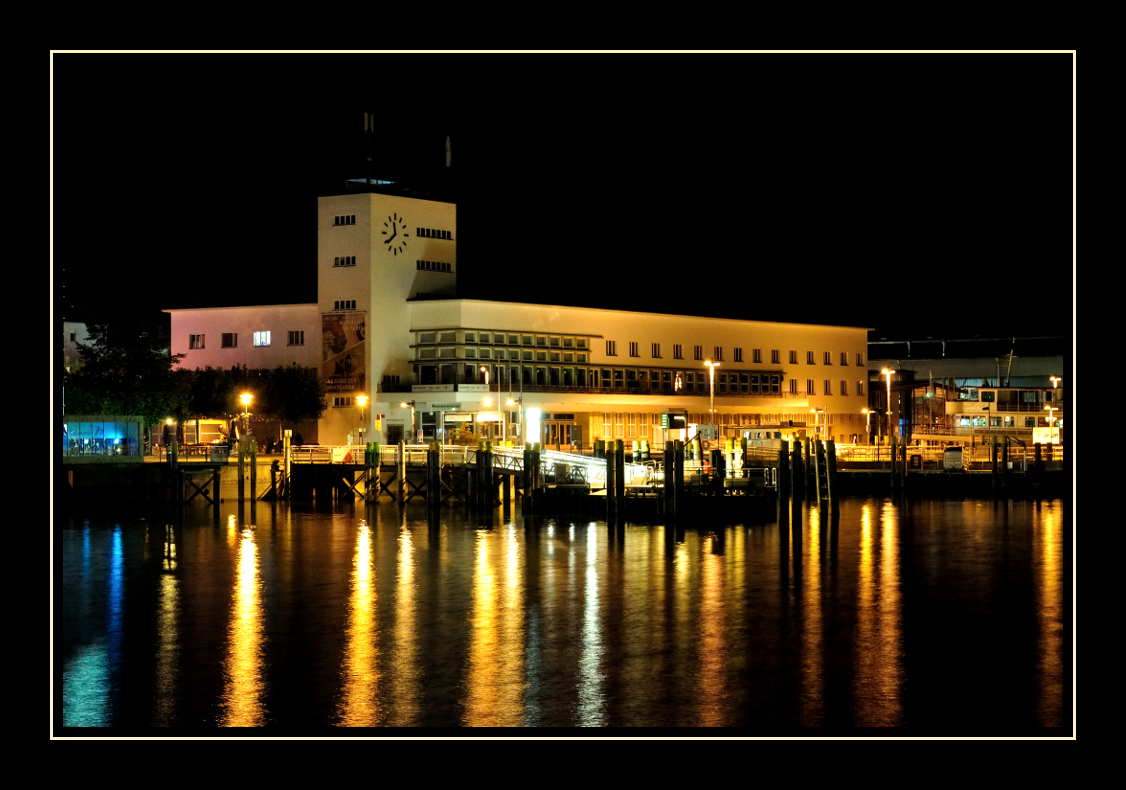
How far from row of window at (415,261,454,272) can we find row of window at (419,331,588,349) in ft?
13.5

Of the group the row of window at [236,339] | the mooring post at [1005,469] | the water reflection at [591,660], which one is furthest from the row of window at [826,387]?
the water reflection at [591,660]

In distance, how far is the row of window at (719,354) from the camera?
90125mm

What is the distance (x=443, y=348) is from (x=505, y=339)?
157 inches

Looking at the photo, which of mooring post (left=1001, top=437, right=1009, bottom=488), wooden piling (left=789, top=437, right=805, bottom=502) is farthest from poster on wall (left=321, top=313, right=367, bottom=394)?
mooring post (left=1001, top=437, right=1009, bottom=488)

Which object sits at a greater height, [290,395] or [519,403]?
[290,395]

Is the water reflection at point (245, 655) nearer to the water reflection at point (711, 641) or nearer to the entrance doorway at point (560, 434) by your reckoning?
the water reflection at point (711, 641)

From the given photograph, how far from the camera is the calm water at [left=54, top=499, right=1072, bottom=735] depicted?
74.8ft

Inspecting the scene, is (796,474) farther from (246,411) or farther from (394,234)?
(246,411)

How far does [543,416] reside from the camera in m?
84.9

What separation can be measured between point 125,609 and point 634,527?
70.6ft

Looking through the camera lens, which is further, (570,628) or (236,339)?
(236,339)

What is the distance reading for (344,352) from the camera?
82938 millimetres

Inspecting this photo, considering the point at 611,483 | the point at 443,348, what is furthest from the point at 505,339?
the point at 611,483

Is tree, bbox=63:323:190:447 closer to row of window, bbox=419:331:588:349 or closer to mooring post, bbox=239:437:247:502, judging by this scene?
mooring post, bbox=239:437:247:502
